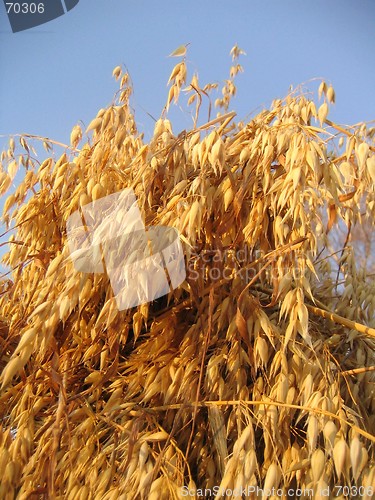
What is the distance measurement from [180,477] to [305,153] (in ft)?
1.84

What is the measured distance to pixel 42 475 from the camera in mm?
931

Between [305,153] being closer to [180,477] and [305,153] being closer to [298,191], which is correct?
[298,191]
